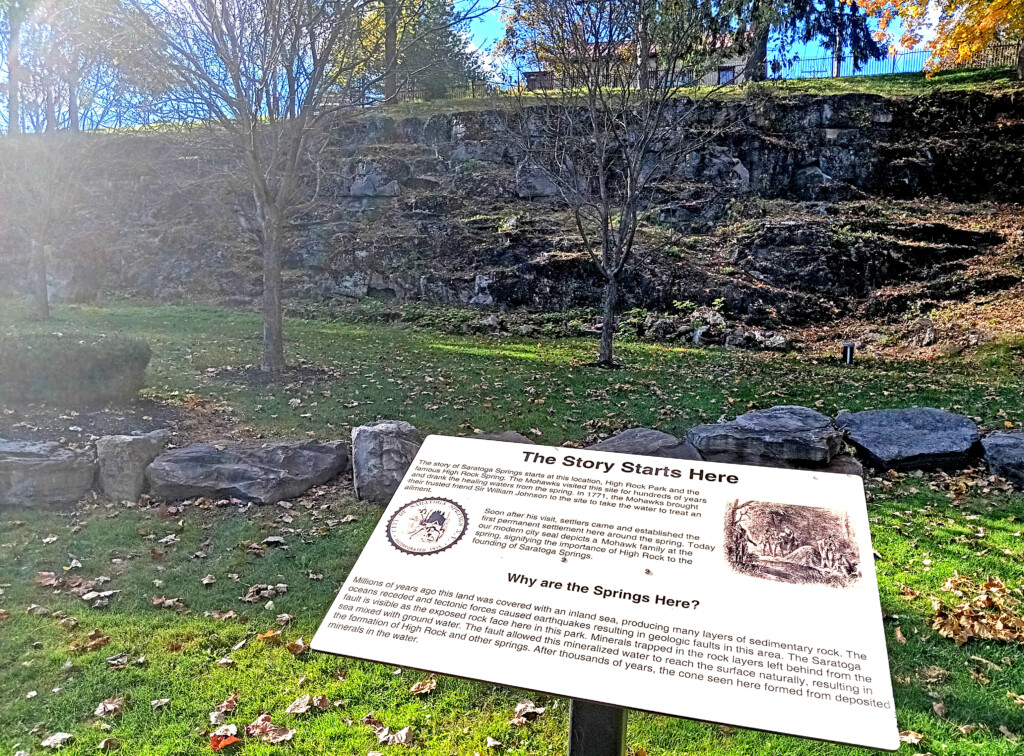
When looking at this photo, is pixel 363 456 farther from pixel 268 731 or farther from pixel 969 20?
pixel 969 20

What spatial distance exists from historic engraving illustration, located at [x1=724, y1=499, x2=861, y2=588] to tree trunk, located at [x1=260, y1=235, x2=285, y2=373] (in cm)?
973

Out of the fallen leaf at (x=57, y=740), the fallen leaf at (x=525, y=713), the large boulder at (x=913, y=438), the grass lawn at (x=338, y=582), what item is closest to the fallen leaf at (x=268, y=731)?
the grass lawn at (x=338, y=582)

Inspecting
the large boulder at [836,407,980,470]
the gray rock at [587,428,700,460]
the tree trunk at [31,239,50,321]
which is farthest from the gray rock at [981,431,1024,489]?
the tree trunk at [31,239,50,321]

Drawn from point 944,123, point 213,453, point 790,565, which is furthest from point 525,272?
point 790,565

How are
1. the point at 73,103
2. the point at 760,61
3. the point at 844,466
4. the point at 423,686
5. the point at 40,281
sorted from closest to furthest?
the point at 423,686 → the point at 844,466 → the point at 73,103 → the point at 40,281 → the point at 760,61

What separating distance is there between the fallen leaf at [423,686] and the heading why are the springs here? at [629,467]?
1.73m

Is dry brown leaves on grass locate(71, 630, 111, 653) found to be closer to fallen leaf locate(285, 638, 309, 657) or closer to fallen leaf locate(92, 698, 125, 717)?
fallen leaf locate(92, 698, 125, 717)

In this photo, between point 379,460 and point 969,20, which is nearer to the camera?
point 379,460

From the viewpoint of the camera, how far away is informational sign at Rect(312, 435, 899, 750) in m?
2.29

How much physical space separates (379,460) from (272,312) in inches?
221

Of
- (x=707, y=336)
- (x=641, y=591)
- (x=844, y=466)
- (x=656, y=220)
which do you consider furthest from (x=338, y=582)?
(x=656, y=220)

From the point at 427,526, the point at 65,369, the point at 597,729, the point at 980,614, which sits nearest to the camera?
the point at 597,729

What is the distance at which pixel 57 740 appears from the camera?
12.0 feet

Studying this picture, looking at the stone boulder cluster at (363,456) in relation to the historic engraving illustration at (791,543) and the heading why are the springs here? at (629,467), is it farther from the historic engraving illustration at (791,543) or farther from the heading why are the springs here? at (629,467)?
Answer: the historic engraving illustration at (791,543)
